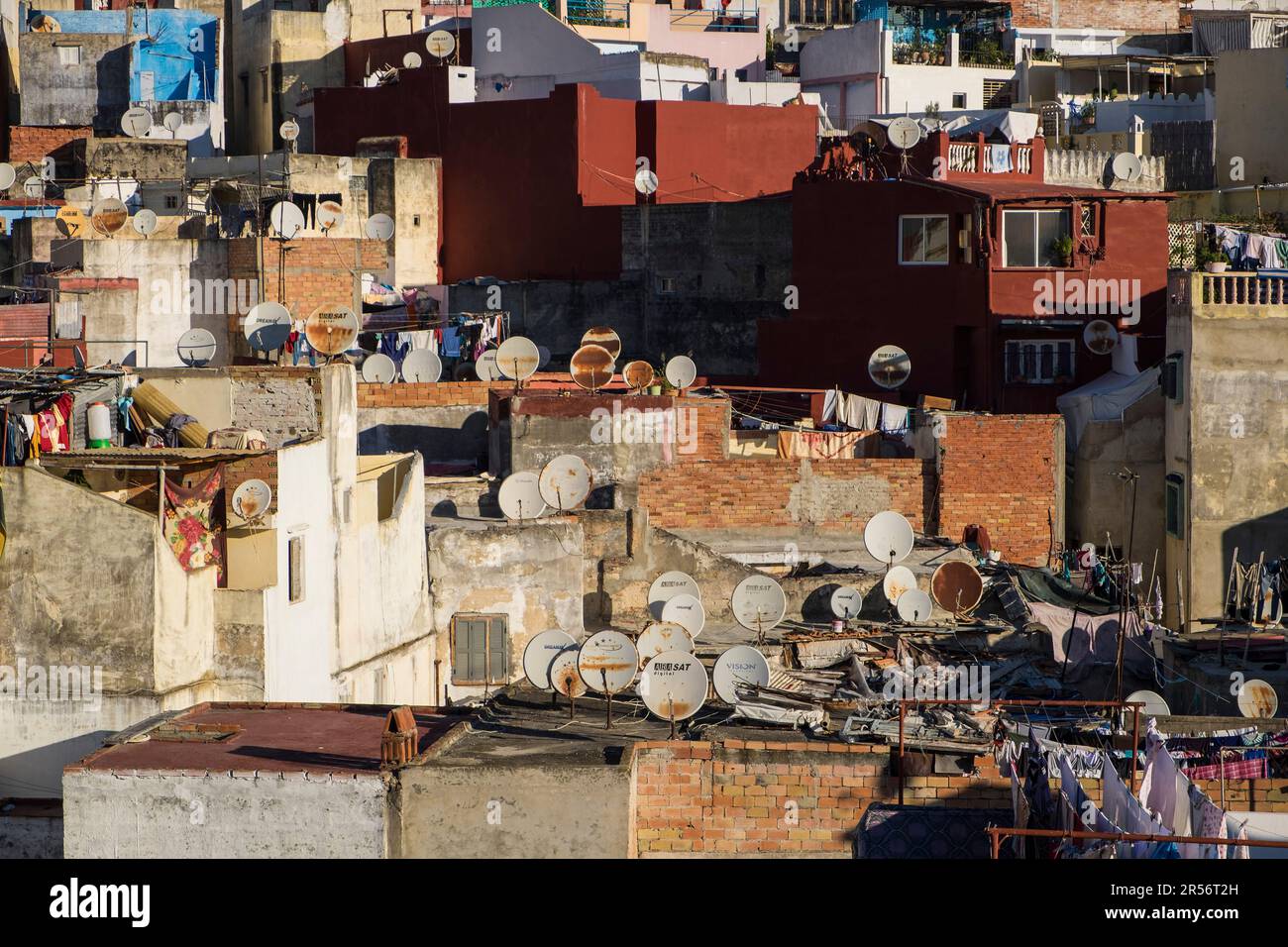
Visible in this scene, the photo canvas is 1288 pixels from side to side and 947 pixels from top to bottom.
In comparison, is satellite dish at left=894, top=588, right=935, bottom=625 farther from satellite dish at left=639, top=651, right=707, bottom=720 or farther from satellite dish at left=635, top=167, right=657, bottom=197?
satellite dish at left=635, top=167, right=657, bottom=197

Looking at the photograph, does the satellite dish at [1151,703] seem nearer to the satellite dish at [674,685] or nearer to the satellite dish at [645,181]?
the satellite dish at [674,685]

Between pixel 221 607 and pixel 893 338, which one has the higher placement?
pixel 893 338

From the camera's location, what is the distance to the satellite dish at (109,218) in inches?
1511

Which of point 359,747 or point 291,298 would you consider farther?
point 291,298

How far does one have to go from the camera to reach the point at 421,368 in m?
36.7

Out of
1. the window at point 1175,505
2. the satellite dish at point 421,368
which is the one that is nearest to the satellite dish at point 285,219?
the satellite dish at point 421,368

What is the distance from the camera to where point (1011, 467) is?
34.7 metres

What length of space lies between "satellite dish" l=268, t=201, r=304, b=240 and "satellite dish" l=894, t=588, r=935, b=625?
14.3m

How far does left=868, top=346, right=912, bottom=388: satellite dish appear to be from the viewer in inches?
1464

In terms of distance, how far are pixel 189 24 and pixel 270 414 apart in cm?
2836

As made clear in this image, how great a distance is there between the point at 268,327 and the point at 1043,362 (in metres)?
14.6

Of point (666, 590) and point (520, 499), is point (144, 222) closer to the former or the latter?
point (520, 499)

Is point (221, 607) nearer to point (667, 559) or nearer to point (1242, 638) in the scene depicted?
point (667, 559)
